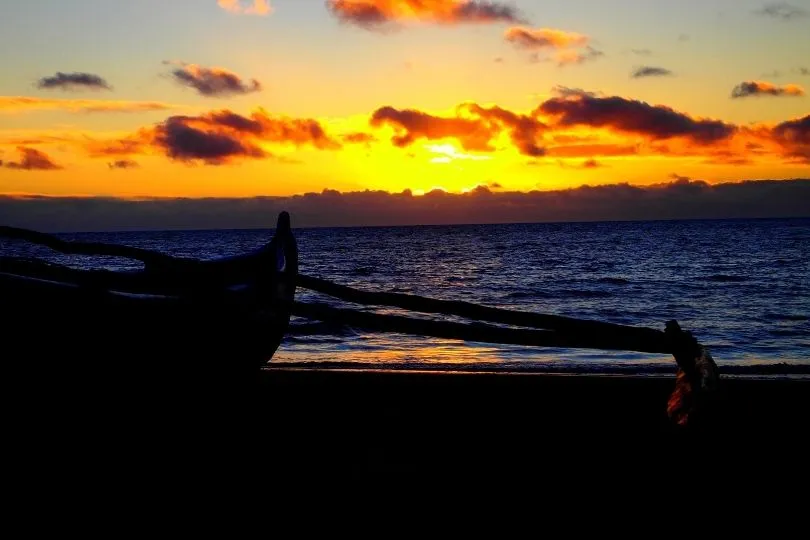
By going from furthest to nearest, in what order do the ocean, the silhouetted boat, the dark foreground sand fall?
1. the ocean
2. the dark foreground sand
3. the silhouetted boat

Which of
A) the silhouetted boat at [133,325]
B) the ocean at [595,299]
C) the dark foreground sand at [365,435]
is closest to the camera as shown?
the silhouetted boat at [133,325]

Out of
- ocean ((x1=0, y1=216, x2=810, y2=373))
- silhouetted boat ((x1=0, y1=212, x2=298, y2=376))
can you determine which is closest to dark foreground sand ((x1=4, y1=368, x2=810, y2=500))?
silhouetted boat ((x1=0, y1=212, x2=298, y2=376))

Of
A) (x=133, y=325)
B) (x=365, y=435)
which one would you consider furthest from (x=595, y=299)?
(x=133, y=325)

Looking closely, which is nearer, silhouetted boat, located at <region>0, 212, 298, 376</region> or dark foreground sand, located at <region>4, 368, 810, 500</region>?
silhouetted boat, located at <region>0, 212, 298, 376</region>

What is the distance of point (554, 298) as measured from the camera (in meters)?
26.6

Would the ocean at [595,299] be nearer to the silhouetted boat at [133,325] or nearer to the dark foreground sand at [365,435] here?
the dark foreground sand at [365,435]

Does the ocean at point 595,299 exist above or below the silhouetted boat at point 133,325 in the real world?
below

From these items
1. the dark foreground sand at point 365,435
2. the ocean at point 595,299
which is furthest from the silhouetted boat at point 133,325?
the ocean at point 595,299

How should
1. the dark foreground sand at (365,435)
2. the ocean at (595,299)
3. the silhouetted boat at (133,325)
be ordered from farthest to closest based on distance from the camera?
the ocean at (595,299), the dark foreground sand at (365,435), the silhouetted boat at (133,325)

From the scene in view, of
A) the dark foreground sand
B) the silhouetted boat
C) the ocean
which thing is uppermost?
the silhouetted boat

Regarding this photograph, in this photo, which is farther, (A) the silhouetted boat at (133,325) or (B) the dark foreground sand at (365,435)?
(B) the dark foreground sand at (365,435)

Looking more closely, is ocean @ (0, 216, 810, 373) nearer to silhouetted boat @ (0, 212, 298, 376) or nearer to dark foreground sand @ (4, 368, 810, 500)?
dark foreground sand @ (4, 368, 810, 500)

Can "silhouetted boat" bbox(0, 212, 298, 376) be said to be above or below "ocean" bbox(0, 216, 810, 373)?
above

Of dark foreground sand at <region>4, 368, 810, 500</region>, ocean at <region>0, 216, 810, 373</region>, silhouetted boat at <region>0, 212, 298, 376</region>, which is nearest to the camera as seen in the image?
silhouetted boat at <region>0, 212, 298, 376</region>
